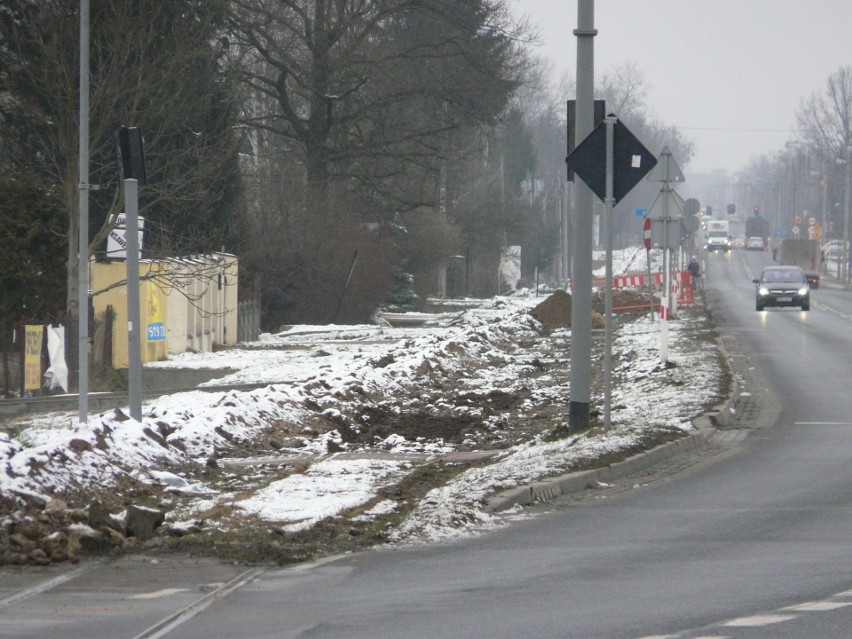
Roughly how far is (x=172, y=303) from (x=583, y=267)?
1908 cm

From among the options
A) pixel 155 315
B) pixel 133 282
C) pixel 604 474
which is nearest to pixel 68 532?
pixel 604 474

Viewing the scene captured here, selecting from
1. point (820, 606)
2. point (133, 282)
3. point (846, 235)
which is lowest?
point (820, 606)

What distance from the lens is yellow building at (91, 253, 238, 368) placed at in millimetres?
28422

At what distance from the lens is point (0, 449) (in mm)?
10305

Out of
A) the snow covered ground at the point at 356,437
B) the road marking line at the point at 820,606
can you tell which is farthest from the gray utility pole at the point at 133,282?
the road marking line at the point at 820,606

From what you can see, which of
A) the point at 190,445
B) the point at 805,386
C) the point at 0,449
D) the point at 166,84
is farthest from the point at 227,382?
the point at 0,449

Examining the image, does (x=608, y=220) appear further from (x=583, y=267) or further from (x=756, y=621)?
(x=756, y=621)

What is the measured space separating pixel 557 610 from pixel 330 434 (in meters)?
8.08

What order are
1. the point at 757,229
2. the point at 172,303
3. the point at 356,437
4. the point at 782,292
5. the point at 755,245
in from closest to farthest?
1. the point at 356,437
2. the point at 172,303
3. the point at 782,292
4. the point at 755,245
5. the point at 757,229

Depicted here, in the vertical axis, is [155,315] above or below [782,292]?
below

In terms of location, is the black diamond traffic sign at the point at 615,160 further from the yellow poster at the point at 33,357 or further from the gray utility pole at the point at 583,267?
the yellow poster at the point at 33,357

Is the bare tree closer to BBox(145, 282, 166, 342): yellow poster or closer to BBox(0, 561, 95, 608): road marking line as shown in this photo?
BBox(145, 282, 166, 342): yellow poster

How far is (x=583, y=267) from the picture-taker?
14.5 m

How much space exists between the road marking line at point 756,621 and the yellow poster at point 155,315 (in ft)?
74.0
